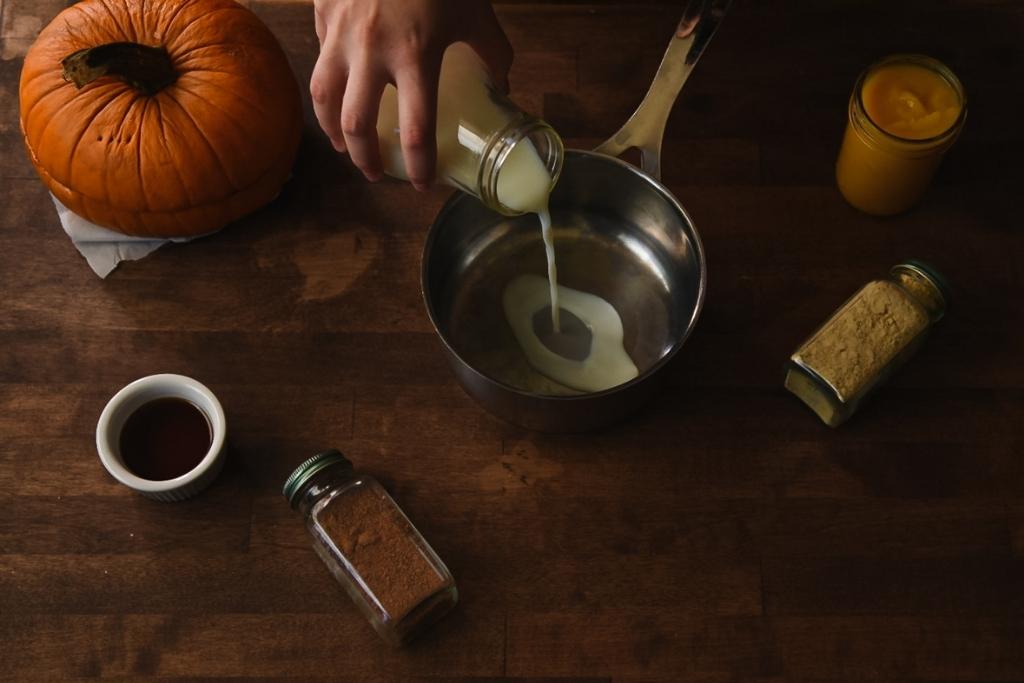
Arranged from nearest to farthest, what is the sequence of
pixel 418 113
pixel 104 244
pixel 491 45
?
Result: pixel 418 113 < pixel 491 45 < pixel 104 244

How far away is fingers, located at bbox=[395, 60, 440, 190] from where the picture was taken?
3.24ft

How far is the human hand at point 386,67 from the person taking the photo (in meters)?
0.99

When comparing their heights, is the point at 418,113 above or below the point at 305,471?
above

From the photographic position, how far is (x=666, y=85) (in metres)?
1.29

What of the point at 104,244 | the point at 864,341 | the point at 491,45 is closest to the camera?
the point at 491,45

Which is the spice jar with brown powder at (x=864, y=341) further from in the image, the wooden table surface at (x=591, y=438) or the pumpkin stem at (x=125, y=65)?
the pumpkin stem at (x=125, y=65)

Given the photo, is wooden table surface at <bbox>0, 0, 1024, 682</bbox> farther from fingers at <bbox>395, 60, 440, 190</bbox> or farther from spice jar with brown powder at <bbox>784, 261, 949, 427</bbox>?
fingers at <bbox>395, 60, 440, 190</bbox>

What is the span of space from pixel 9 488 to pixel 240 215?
41cm

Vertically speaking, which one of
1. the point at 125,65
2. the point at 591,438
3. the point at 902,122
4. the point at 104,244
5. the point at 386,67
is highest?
the point at 386,67

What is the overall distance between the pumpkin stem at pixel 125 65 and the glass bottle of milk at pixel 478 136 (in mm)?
333

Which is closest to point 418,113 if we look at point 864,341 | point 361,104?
point 361,104

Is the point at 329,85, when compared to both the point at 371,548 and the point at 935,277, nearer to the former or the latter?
the point at 371,548

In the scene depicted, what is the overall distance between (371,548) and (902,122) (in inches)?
30.2

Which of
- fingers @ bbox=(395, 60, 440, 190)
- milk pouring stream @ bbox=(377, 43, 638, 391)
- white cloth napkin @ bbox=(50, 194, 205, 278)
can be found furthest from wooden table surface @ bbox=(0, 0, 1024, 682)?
fingers @ bbox=(395, 60, 440, 190)
